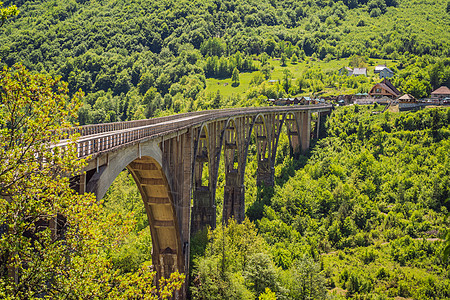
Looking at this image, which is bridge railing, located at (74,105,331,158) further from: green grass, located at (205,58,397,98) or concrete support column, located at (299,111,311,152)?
green grass, located at (205,58,397,98)

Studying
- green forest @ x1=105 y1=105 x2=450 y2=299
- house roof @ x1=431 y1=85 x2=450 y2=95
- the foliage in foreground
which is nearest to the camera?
the foliage in foreground

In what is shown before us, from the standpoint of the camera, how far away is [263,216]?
61.8 metres

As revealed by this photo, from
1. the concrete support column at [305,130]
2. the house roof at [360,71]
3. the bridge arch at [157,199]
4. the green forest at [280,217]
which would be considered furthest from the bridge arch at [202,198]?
the house roof at [360,71]

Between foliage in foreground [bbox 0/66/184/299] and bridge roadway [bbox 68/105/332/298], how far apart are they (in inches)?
50.7

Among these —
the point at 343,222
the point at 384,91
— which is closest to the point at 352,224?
the point at 343,222

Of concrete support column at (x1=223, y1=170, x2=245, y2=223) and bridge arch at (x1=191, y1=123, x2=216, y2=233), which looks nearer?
bridge arch at (x1=191, y1=123, x2=216, y2=233)

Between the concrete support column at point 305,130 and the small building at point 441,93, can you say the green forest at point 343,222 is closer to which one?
the concrete support column at point 305,130


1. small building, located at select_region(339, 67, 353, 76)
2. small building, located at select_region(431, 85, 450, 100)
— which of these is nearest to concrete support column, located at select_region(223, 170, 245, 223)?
small building, located at select_region(431, 85, 450, 100)

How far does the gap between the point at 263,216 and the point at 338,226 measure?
34.6ft

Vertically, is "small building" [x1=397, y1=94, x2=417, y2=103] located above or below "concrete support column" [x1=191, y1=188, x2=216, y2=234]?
above

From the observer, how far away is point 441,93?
95.8m

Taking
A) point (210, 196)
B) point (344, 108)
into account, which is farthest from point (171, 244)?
point (344, 108)

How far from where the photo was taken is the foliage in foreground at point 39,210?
13.5m

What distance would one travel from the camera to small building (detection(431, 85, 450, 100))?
9544 centimetres
